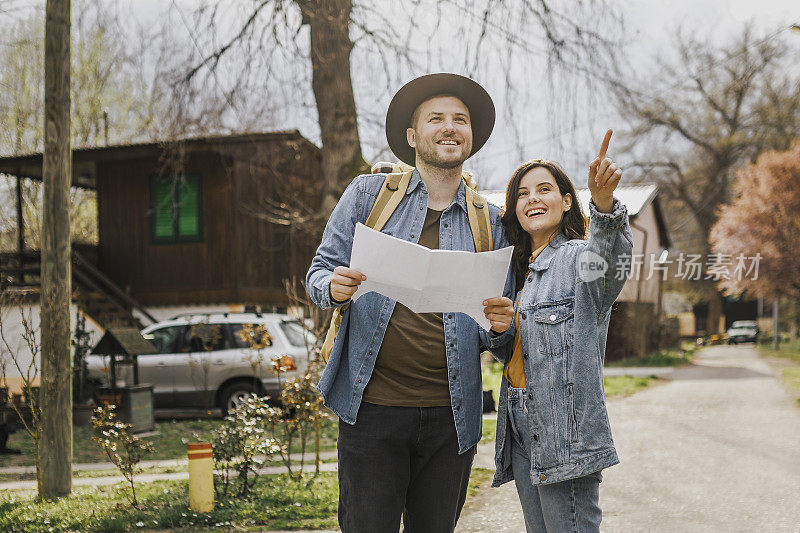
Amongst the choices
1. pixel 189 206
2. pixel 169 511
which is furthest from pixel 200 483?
pixel 189 206

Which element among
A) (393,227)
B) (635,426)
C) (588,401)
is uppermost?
(393,227)

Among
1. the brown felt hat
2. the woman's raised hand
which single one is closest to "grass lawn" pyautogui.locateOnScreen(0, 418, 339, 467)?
the brown felt hat

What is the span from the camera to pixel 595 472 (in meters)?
2.86

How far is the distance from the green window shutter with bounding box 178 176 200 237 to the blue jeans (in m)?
17.6

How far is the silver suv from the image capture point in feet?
39.3

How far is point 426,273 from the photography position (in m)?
2.62

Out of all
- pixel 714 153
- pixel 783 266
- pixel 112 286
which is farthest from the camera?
pixel 714 153

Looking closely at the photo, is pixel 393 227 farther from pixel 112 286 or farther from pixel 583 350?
pixel 112 286

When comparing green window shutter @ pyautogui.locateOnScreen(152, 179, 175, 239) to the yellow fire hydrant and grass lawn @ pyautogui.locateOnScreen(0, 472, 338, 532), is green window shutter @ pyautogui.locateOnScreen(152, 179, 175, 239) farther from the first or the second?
the yellow fire hydrant

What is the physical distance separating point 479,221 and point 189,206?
57.5 feet

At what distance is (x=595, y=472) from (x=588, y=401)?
279 mm

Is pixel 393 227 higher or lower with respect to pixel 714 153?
Result: lower

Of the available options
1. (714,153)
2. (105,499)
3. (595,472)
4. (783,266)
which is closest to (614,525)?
(595,472)

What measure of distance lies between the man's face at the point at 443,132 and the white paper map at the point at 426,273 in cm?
58
